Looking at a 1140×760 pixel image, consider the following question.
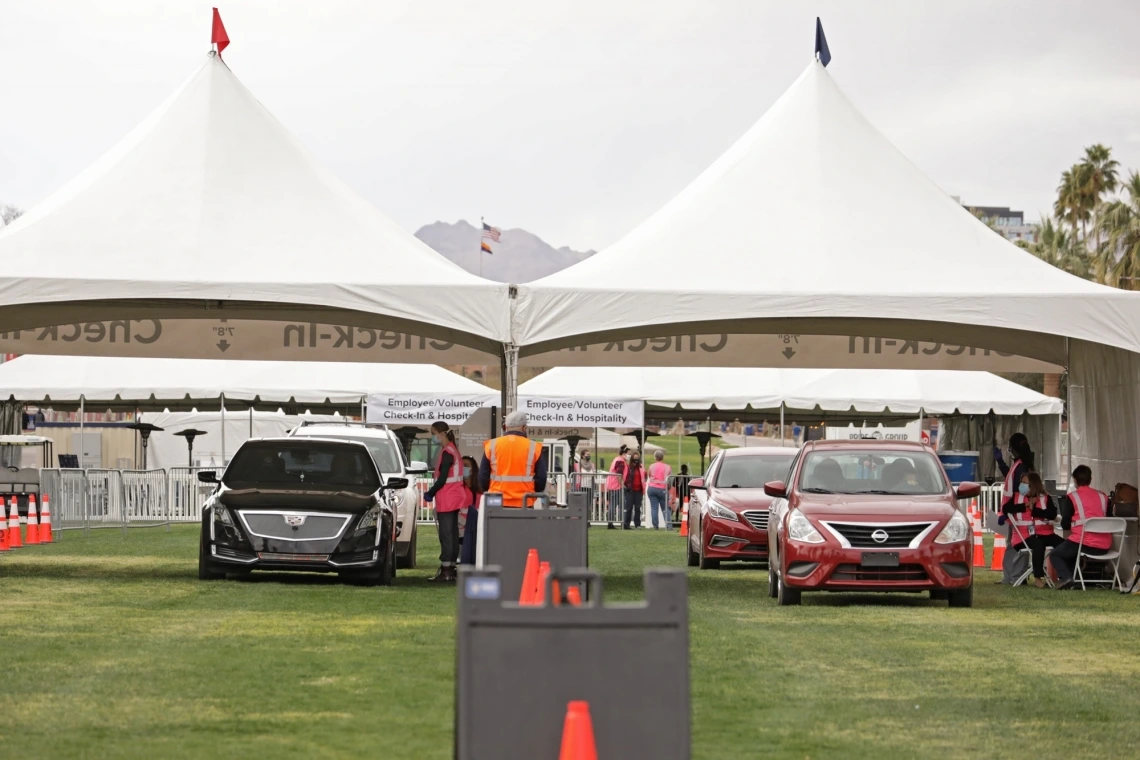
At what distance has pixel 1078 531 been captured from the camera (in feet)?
66.1

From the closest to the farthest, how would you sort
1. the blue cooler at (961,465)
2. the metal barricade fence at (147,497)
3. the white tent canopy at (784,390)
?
the metal barricade fence at (147,497) < the white tent canopy at (784,390) < the blue cooler at (961,465)

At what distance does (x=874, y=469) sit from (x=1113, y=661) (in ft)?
19.1

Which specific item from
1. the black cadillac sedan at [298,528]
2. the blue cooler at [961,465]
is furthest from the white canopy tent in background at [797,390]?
the black cadillac sedan at [298,528]

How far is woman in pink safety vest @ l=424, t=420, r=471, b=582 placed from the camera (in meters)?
19.4

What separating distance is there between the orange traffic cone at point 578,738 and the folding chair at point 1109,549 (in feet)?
50.4

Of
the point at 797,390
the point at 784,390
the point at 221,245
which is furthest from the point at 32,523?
the point at 797,390

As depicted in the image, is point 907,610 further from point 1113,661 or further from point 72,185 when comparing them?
point 72,185

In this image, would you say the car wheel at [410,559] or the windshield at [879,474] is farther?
the car wheel at [410,559]

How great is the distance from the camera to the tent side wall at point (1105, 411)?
68.0ft

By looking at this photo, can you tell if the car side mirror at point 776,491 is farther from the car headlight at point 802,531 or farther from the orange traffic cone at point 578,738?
the orange traffic cone at point 578,738

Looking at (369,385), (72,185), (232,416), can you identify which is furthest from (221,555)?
(232,416)

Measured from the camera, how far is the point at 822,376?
4141cm

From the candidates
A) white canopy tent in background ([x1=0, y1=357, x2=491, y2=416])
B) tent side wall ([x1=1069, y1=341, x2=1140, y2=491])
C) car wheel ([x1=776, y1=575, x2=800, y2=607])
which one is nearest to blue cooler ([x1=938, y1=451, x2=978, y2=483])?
white canopy tent in background ([x1=0, y1=357, x2=491, y2=416])

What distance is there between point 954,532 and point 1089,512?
4123mm
